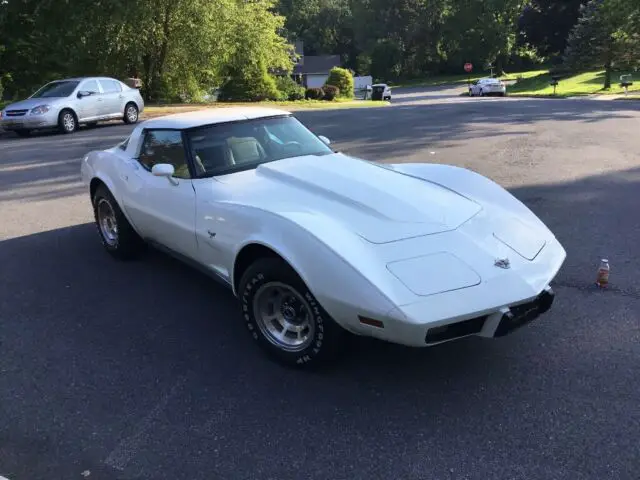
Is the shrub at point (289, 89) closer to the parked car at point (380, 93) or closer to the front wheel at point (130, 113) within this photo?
the parked car at point (380, 93)

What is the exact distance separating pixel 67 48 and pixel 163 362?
2682cm

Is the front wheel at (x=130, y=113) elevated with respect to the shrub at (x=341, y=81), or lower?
elevated

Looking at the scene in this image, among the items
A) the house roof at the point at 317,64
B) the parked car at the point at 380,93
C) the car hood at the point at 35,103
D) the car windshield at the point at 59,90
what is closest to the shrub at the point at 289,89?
the parked car at the point at 380,93

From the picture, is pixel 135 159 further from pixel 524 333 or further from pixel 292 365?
pixel 524 333

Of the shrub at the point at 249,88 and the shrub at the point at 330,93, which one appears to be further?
the shrub at the point at 330,93

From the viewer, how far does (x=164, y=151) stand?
4.86 m

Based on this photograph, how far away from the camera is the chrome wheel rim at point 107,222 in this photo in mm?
5660

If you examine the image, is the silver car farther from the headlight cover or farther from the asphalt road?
the asphalt road

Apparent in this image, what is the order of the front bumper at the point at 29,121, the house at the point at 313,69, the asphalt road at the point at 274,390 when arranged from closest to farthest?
A: the asphalt road at the point at 274,390 → the front bumper at the point at 29,121 → the house at the point at 313,69

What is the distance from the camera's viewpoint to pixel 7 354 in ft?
12.8

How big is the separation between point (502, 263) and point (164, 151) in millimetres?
2960

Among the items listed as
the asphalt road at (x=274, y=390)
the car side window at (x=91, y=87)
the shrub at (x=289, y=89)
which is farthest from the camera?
the shrub at (x=289, y=89)

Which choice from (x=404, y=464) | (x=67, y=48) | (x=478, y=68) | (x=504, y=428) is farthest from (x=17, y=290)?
(x=478, y=68)

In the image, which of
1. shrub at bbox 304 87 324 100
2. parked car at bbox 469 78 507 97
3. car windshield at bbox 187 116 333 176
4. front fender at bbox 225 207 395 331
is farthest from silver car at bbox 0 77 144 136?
parked car at bbox 469 78 507 97
